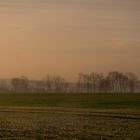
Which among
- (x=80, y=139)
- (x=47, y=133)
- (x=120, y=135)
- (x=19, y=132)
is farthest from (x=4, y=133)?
(x=120, y=135)

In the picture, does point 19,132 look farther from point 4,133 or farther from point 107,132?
point 107,132

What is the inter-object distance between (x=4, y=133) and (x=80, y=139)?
6.36 m

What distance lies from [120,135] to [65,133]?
13.6 ft

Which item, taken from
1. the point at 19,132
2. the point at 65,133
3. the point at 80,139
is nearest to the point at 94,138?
the point at 80,139

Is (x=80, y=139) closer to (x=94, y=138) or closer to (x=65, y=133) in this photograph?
(x=94, y=138)

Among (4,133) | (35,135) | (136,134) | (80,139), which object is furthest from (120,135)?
(4,133)

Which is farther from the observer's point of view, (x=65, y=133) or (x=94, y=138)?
(x=65, y=133)

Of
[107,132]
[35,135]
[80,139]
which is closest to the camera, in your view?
[80,139]

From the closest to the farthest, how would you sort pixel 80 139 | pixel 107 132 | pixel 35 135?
pixel 80 139, pixel 35 135, pixel 107 132

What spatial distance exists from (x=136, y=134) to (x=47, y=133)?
6644mm

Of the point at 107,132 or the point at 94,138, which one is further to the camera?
the point at 107,132

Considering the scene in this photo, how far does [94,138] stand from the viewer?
2775cm

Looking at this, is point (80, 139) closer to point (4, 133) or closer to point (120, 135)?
point (120, 135)

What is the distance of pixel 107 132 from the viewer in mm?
31703
